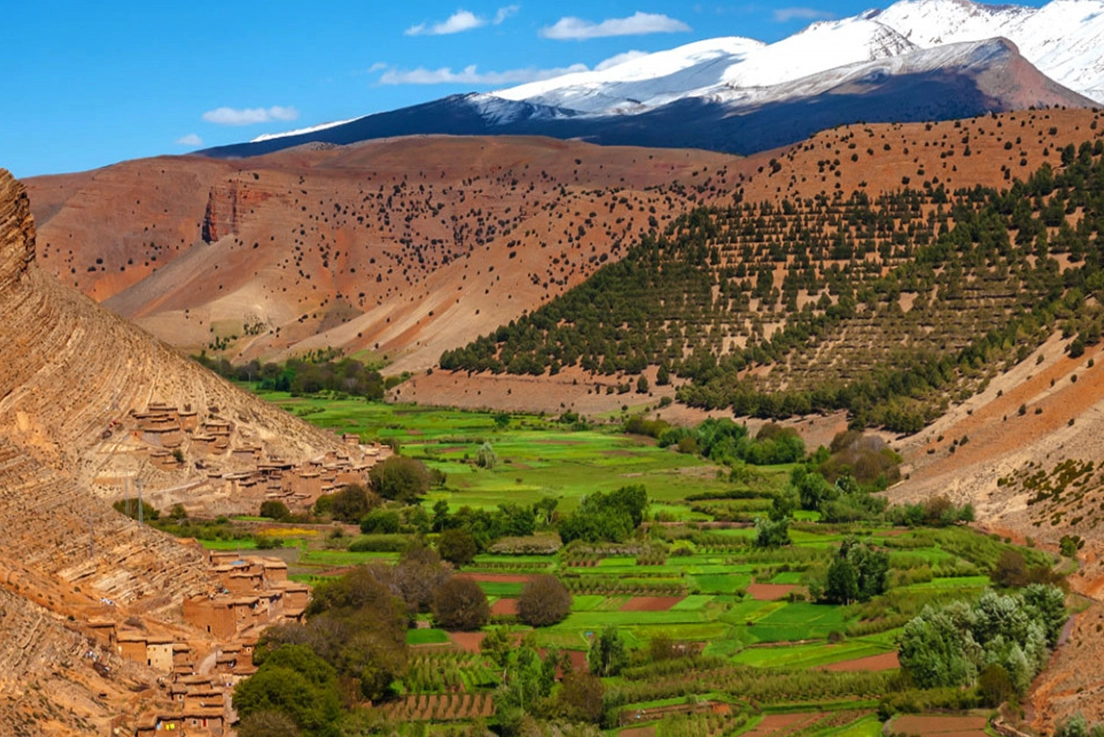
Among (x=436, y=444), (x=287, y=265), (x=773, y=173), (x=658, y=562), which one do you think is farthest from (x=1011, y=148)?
(x=287, y=265)

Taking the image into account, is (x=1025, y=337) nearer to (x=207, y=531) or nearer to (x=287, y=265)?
(x=207, y=531)

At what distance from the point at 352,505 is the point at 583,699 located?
88.8ft

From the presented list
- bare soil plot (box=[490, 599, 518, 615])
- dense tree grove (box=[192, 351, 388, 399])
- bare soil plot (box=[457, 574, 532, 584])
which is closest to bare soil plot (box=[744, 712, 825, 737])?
bare soil plot (box=[490, 599, 518, 615])

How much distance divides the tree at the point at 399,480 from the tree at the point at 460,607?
20373 millimetres

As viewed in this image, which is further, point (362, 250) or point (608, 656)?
point (362, 250)

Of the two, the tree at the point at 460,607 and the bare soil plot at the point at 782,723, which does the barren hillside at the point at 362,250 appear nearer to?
the tree at the point at 460,607

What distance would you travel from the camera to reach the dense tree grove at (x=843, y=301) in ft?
298

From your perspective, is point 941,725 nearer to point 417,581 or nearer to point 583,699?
point 583,699

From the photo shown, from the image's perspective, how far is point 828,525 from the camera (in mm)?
65500

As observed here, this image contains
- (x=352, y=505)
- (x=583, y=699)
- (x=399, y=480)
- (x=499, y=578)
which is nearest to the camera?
(x=583, y=699)

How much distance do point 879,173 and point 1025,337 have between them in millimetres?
33618

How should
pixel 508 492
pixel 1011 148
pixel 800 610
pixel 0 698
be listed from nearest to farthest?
1. pixel 0 698
2. pixel 800 610
3. pixel 508 492
4. pixel 1011 148

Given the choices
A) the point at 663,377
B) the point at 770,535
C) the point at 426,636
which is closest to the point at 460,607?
the point at 426,636

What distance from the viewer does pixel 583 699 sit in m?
40.9
